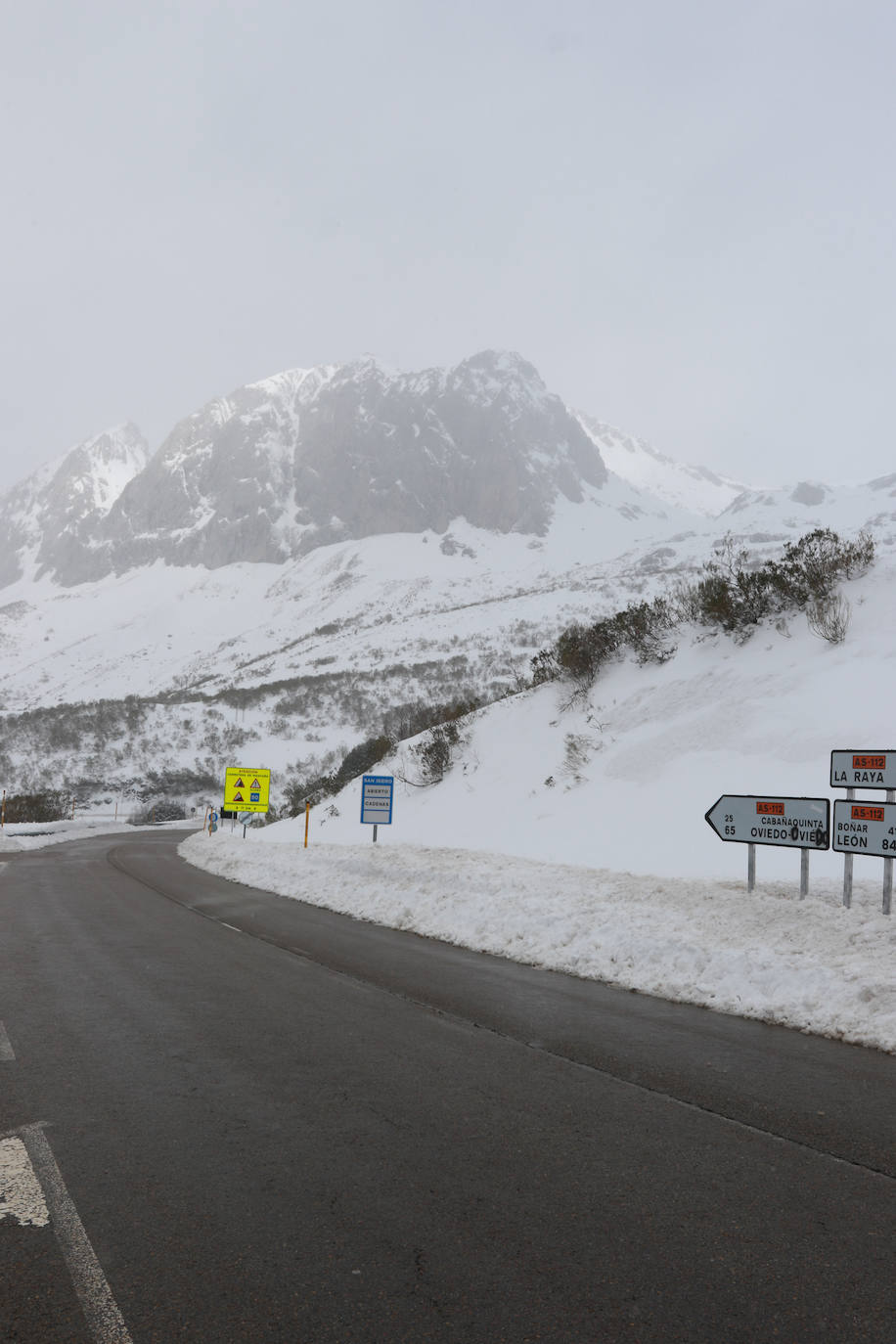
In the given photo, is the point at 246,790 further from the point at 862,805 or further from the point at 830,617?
the point at 862,805

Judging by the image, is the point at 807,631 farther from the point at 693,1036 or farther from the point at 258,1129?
the point at 258,1129

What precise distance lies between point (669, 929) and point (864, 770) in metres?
2.90

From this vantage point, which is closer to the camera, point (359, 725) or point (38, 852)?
point (38, 852)

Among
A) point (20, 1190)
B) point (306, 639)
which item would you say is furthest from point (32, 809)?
point (306, 639)

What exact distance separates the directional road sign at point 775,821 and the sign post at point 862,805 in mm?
311

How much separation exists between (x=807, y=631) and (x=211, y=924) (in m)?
15.3

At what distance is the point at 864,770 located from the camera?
9930 millimetres

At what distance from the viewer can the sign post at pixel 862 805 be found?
948 cm

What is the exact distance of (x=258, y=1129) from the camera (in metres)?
4.79

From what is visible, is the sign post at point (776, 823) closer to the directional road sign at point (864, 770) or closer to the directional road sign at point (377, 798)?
the directional road sign at point (864, 770)

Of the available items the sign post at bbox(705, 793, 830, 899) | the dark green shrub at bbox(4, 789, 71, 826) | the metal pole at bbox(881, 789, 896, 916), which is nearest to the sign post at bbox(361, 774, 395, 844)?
the sign post at bbox(705, 793, 830, 899)

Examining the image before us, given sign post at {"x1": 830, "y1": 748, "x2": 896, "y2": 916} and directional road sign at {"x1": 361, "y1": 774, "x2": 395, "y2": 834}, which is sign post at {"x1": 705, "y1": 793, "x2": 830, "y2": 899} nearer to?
sign post at {"x1": 830, "y1": 748, "x2": 896, "y2": 916}

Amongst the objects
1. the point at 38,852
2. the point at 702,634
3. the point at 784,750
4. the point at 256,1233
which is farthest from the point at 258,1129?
the point at 38,852

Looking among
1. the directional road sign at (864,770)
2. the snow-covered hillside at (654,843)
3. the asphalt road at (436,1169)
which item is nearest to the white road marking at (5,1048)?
the asphalt road at (436,1169)
